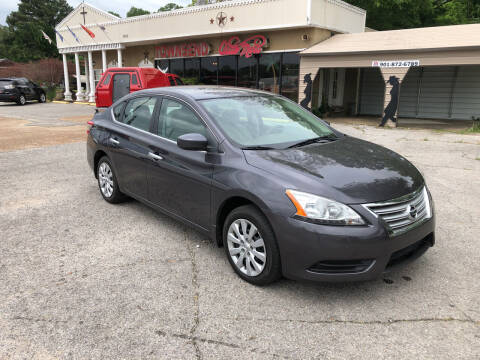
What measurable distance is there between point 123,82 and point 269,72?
7.03m

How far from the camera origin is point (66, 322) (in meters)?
2.83

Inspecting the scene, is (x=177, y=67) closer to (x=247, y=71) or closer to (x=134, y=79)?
(x=247, y=71)

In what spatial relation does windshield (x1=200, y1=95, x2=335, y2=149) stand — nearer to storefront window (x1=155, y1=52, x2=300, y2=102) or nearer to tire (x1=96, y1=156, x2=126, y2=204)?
tire (x1=96, y1=156, x2=126, y2=204)

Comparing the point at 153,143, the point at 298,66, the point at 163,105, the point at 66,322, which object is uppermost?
the point at 298,66

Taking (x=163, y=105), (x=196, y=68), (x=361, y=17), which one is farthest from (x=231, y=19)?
(x=163, y=105)

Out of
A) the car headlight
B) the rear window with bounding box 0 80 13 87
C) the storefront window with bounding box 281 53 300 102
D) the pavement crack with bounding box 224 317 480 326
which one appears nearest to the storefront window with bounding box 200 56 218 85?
the storefront window with bounding box 281 53 300 102

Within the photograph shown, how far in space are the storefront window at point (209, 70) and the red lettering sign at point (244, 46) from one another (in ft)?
2.60

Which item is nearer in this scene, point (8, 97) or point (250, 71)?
point (250, 71)

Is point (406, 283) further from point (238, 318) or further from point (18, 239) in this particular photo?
point (18, 239)

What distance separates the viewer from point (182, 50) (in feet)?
67.4

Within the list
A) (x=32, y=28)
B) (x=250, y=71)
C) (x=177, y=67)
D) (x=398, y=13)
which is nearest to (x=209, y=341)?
(x=250, y=71)

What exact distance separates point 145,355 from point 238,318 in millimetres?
717

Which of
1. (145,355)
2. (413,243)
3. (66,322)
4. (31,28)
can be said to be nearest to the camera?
(145,355)

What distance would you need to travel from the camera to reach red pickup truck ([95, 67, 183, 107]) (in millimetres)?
12438
